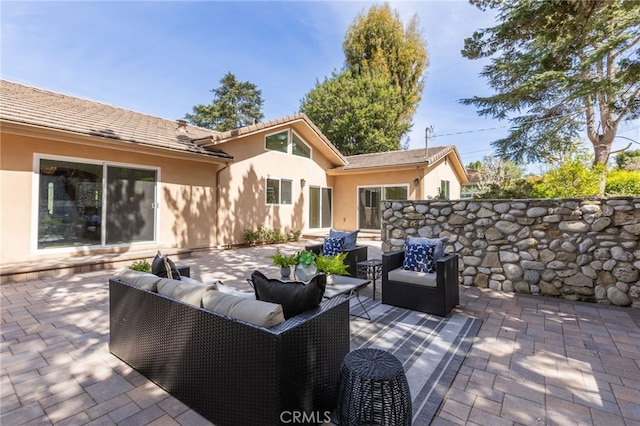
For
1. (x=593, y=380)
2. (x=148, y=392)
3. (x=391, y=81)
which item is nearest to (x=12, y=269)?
(x=148, y=392)

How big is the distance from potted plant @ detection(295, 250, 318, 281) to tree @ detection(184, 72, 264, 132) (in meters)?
25.2

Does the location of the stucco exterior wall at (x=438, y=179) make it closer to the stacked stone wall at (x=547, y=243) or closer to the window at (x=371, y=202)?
the window at (x=371, y=202)

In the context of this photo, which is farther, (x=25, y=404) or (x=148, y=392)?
(x=148, y=392)

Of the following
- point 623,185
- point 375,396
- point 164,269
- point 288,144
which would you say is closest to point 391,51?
point 288,144

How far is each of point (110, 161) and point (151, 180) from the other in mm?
1004

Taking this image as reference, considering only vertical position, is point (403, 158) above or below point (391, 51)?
below

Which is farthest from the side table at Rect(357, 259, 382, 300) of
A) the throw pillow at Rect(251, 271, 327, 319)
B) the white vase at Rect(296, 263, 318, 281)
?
Result: the throw pillow at Rect(251, 271, 327, 319)

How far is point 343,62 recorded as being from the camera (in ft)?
71.4

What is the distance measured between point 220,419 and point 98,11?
32.0ft

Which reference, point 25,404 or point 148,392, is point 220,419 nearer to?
point 148,392

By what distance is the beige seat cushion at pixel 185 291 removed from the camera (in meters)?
2.07

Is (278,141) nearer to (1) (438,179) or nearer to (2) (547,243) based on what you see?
(1) (438,179)

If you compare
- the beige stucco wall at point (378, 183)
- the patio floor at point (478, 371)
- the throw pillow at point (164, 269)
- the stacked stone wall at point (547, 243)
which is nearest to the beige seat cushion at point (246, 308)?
the patio floor at point (478, 371)

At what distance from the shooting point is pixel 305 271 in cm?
Result: 358
